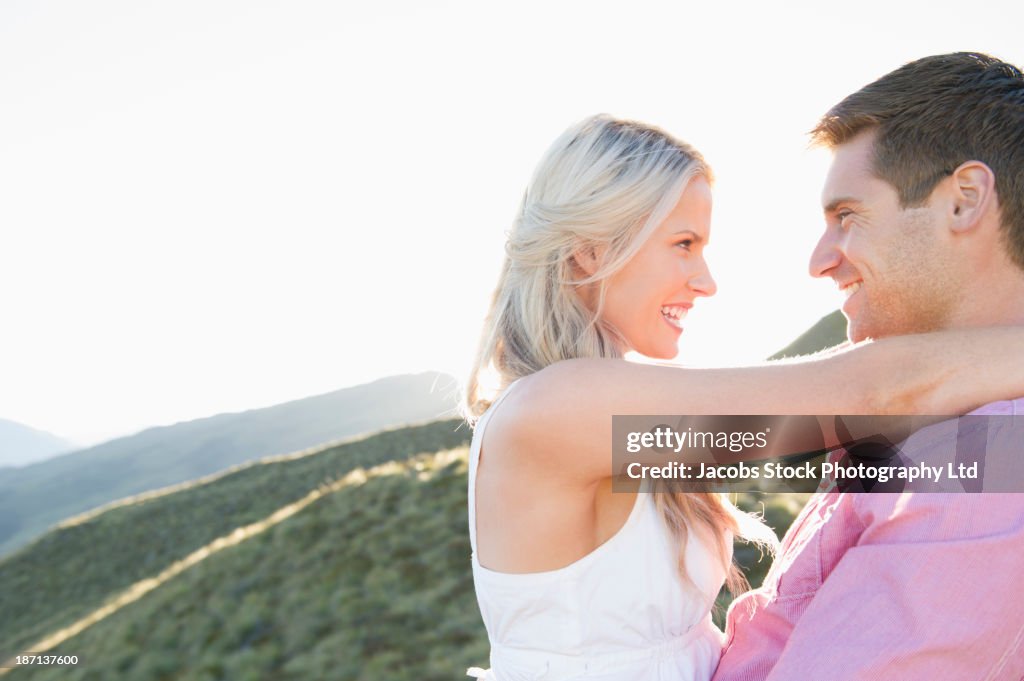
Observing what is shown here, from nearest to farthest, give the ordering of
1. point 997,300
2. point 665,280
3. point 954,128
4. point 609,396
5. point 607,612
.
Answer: point 609,396 < point 607,612 < point 997,300 < point 954,128 < point 665,280

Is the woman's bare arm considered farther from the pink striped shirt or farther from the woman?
the pink striped shirt

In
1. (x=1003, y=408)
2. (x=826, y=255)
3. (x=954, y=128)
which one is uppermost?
(x=954, y=128)

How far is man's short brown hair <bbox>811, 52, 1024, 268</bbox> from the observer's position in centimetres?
252

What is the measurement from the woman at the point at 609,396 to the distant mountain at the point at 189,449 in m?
96.7

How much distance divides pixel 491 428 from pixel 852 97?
1930 millimetres

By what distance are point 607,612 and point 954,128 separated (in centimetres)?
199

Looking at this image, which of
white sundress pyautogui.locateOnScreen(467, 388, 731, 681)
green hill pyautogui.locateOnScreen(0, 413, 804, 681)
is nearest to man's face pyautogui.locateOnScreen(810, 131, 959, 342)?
white sundress pyautogui.locateOnScreen(467, 388, 731, 681)

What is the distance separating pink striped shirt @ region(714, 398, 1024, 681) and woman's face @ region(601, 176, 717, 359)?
1249 mm

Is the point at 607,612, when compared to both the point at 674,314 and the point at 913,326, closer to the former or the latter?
the point at 674,314

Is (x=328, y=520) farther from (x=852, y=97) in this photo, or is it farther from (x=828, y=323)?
(x=828, y=323)

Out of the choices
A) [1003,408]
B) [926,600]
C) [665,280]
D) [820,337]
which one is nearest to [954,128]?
[665,280]

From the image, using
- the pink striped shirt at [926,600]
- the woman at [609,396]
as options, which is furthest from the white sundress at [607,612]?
the pink striped shirt at [926,600]

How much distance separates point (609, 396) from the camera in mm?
2193

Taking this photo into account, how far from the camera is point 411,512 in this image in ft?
38.8
